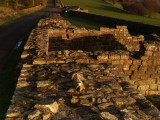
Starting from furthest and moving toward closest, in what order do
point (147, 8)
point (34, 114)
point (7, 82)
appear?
point (147, 8), point (7, 82), point (34, 114)

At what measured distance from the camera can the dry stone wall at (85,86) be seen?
A: 3117 mm

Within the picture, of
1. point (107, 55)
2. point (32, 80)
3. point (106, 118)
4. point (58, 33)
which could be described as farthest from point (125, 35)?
point (106, 118)

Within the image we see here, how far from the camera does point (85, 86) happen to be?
4.05 meters

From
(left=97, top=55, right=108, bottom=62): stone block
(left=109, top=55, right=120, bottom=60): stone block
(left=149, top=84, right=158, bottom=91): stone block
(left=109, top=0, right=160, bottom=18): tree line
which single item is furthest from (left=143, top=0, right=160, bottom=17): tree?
(left=97, top=55, right=108, bottom=62): stone block

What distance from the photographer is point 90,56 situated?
6.42 metres

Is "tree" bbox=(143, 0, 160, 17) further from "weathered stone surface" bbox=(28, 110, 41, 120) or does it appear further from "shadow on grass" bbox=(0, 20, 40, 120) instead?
"weathered stone surface" bbox=(28, 110, 41, 120)

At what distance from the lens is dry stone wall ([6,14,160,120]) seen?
10.2 ft

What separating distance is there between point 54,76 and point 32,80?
581 millimetres

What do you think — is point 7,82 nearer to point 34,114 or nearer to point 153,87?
point 34,114

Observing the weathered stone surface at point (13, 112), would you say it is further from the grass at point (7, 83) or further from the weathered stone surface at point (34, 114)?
the grass at point (7, 83)

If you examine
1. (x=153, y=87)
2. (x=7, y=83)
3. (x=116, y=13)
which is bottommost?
(x=7, y=83)

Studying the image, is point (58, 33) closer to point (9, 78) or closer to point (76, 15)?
point (9, 78)

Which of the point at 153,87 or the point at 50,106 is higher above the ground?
the point at 50,106

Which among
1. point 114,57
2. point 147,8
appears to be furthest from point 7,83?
point 147,8
